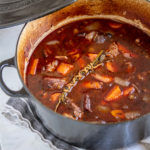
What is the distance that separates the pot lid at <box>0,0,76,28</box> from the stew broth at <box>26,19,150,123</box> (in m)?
0.62

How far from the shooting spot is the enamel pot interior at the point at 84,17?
1.94 meters

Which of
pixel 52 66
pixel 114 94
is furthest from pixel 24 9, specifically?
pixel 114 94

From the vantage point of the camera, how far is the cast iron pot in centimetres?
193

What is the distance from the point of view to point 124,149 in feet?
7.57

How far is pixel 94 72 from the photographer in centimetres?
243

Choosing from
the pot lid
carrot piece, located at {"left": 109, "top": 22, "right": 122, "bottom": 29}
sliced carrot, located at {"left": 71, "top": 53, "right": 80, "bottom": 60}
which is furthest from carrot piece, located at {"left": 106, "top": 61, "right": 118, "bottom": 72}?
the pot lid

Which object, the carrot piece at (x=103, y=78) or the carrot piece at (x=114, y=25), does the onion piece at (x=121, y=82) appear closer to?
the carrot piece at (x=103, y=78)

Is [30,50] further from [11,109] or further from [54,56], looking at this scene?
[11,109]

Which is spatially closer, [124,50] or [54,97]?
[54,97]

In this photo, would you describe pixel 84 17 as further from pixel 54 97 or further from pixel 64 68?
pixel 54 97

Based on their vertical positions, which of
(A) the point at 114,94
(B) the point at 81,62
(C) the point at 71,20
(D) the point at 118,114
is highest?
(C) the point at 71,20

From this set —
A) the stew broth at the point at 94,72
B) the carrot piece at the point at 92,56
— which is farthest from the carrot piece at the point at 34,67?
the carrot piece at the point at 92,56

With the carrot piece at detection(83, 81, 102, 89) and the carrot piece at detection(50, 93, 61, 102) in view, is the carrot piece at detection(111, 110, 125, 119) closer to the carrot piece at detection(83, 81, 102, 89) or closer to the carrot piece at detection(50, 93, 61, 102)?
the carrot piece at detection(83, 81, 102, 89)

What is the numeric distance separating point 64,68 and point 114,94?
1.50ft
